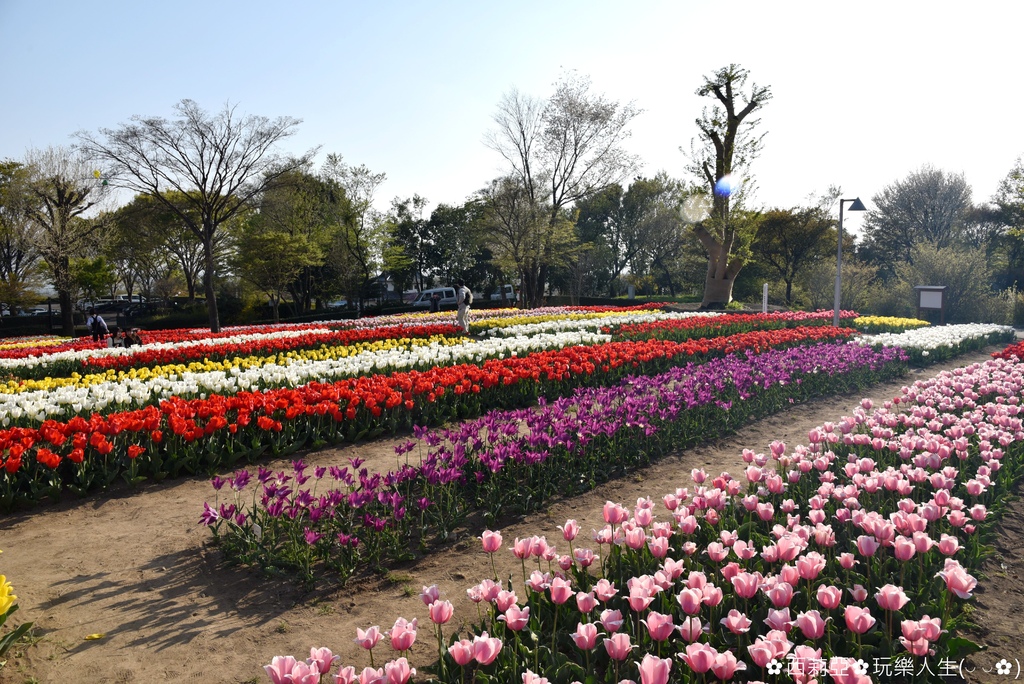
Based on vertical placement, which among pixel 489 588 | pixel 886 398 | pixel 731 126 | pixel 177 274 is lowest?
pixel 886 398

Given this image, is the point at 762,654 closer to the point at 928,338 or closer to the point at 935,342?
the point at 935,342

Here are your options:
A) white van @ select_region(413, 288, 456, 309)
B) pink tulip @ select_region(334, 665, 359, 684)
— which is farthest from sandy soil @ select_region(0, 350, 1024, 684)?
white van @ select_region(413, 288, 456, 309)

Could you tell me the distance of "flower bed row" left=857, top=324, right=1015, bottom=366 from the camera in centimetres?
1273

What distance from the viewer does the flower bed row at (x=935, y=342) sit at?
41.8 ft

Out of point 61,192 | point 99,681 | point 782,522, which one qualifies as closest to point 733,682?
point 782,522

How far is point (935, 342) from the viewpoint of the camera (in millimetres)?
12906

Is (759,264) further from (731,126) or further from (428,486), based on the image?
(428,486)

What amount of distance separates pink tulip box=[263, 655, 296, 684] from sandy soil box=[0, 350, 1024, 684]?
1.19 meters

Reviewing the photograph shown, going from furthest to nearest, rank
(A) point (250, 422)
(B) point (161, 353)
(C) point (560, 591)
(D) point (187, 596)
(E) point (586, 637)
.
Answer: (B) point (161, 353) < (A) point (250, 422) < (D) point (187, 596) < (C) point (560, 591) < (E) point (586, 637)

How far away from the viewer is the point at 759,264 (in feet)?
147

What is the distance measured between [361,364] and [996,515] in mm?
7963

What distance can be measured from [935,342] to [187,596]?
14221 millimetres

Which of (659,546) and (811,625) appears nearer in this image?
(811,625)

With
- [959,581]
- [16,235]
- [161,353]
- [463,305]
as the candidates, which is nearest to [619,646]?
[959,581]
